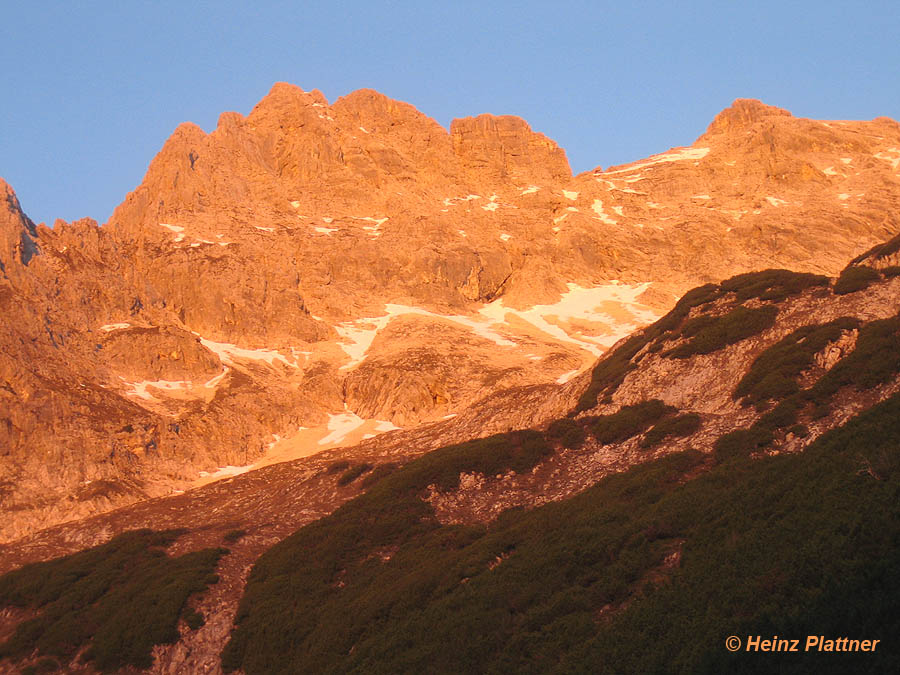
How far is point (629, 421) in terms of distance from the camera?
115ft

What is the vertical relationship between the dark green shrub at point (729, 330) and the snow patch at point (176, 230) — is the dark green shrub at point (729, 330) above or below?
below

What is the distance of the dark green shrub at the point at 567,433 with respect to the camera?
118 ft

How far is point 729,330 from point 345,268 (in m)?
100

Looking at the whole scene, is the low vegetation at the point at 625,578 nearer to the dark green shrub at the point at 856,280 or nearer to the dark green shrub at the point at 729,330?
the dark green shrub at the point at 729,330

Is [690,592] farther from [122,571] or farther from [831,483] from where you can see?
[122,571]

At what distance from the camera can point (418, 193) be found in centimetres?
15988

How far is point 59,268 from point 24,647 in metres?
81.6

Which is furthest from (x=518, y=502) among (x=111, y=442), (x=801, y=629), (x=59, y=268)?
(x=59, y=268)

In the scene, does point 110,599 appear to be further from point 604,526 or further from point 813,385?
point 813,385

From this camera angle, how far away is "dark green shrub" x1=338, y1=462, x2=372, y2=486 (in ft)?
141

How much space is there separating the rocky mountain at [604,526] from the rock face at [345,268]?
33.4m

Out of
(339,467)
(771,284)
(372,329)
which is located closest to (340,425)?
(372,329)

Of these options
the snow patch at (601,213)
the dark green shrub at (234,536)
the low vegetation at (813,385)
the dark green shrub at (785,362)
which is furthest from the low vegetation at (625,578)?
the snow patch at (601,213)

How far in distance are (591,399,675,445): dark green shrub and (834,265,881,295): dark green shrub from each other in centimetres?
1028
